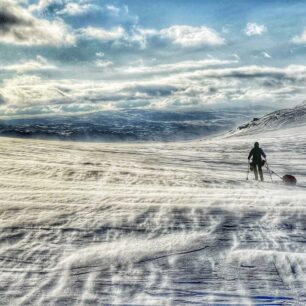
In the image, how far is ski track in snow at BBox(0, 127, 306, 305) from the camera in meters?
5.37

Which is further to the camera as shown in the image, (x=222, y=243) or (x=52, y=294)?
(x=222, y=243)

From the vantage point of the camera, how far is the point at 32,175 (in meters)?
14.7

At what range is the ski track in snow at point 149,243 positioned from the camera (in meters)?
5.37

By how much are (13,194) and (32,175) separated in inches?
146

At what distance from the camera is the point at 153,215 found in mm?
9023

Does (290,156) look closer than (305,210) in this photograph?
No

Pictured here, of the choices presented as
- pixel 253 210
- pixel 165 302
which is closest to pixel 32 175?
pixel 253 210

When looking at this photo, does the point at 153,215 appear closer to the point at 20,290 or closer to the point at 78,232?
the point at 78,232

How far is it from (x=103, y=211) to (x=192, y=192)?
3.53 m

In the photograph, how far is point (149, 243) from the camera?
7168mm

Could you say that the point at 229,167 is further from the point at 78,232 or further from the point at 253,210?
the point at 78,232

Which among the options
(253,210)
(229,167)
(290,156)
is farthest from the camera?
(290,156)

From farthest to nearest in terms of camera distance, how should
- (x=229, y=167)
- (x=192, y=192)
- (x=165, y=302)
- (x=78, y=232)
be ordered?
(x=229, y=167), (x=192, y=192), (x=78, y=232), (x=165, y=302)

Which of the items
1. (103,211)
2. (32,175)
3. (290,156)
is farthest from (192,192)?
(290,156)
